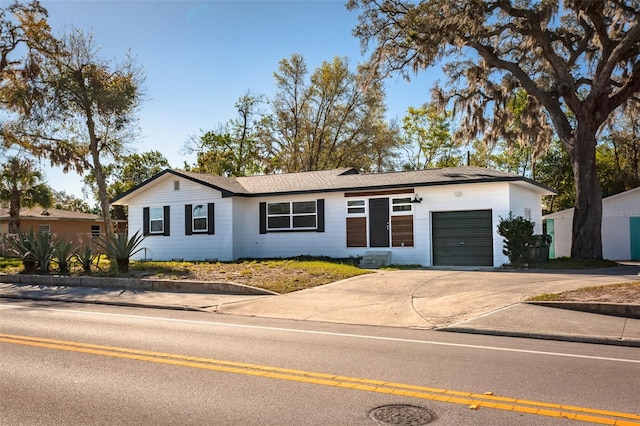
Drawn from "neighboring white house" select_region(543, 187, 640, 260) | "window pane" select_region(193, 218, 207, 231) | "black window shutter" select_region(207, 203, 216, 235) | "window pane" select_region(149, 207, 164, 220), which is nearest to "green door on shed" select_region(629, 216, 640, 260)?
"neighboring white house" select_region(543, 187, 640, 260)

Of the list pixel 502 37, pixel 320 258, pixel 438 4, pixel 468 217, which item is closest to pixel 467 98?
pixel 502 37

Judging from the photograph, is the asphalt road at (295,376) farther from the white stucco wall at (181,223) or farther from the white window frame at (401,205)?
the white stucco wall at (181,223)

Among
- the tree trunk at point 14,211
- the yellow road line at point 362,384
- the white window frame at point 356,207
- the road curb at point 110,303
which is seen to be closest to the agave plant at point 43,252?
the road curb at point 110,303

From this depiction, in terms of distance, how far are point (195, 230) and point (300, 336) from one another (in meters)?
17.1

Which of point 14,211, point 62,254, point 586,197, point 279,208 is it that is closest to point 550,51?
point 586,197

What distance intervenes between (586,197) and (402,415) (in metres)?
20.5

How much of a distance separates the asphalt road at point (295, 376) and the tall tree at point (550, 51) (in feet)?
51.8

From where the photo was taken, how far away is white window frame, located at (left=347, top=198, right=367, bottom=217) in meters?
22.3

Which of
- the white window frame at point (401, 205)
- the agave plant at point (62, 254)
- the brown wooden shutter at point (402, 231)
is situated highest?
the white window frame at point (401, 205)

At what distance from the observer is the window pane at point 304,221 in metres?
23.6

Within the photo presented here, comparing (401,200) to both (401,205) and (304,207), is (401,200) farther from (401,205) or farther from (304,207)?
(304,207)

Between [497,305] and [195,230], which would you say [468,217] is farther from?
[195,230]

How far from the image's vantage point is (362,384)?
19.6ft

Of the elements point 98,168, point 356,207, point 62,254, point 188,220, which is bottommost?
point 62,254
